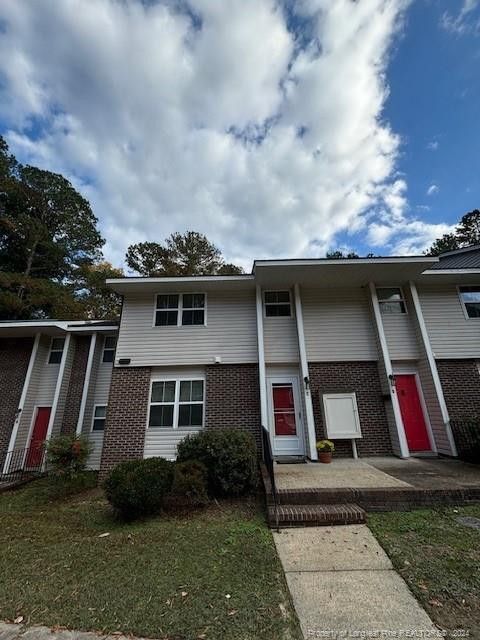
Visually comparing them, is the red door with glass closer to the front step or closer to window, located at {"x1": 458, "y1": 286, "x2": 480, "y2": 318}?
the front step

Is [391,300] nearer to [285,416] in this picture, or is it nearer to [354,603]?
[285,416]

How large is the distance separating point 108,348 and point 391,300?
10966 mm

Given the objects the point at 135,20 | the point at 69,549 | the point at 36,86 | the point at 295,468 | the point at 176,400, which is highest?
the point at 135,20

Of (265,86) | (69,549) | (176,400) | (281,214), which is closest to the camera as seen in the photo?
(69,549)

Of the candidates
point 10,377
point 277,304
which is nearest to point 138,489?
point 277,304

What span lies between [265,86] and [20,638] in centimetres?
1215

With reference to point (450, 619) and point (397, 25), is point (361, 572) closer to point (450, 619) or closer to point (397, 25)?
point (450, 619)

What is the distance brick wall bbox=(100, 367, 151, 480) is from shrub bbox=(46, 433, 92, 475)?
0.63m

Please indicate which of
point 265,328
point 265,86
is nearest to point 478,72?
point 265,86

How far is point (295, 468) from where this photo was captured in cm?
650

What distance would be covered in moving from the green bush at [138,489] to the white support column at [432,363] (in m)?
7.19

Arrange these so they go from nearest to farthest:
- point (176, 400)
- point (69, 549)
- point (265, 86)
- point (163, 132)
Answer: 1. point (69, 549)
2. point (176, 400)
3. point (265, 86)
4. point (163, 132)

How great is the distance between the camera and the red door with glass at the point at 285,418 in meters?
7.67

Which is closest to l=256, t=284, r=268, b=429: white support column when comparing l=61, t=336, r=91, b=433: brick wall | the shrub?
the shrub
